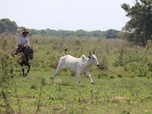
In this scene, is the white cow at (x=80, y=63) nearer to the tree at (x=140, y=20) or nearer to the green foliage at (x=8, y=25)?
the tree at (x=140, y=20)

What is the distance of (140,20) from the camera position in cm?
3075

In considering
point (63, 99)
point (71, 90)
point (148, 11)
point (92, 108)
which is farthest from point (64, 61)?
point (148, 11)

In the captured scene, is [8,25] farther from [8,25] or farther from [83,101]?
[83,101]

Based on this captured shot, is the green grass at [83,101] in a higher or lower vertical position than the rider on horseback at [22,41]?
lower

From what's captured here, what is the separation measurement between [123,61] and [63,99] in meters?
10.7

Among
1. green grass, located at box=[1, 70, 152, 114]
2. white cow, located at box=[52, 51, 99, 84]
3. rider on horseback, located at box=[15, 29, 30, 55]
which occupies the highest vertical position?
rider on horseback, located at box=[15, 29, 30, 55]

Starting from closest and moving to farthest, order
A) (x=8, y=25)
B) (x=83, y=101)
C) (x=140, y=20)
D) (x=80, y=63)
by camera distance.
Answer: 1. (x=83, y=101)
2. (x=80, y=63)
3. (x=140, y=20)
4. (x=8, y=25)

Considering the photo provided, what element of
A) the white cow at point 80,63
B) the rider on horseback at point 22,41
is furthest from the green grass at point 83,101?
the rider on horseback at point 22,41

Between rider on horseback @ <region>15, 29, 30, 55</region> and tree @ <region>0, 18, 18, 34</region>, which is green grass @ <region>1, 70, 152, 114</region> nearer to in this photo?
rider on horseback @ <region>15, 29, 30, 55</region>

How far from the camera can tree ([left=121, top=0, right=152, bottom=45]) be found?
98.7ft

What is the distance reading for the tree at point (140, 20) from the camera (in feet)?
98.7

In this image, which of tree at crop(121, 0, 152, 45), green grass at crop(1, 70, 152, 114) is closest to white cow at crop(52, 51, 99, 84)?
green grass at crop(1, 70, 152, 114)

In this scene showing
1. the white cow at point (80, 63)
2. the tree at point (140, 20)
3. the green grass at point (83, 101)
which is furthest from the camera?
the tree at point (140, 20)

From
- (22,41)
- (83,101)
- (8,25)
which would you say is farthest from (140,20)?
(8,25)
